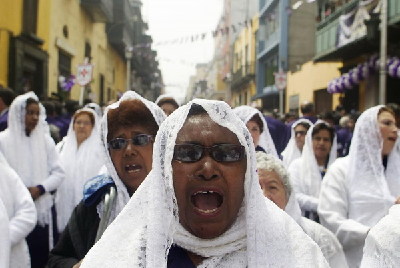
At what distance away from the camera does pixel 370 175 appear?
453 cm

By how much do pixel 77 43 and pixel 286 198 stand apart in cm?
2131

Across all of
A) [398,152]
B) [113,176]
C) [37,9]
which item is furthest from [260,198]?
[37,9]

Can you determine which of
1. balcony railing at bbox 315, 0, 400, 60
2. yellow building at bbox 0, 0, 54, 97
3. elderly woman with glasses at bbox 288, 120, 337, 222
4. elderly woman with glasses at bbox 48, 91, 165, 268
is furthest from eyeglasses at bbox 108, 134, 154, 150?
balcony railing at bbox 315, 0, 400, 60

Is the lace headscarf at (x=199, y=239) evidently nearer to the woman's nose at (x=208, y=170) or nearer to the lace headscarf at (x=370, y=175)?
the woman's nose at (x=208, y=170)

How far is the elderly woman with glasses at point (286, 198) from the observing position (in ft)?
11.2

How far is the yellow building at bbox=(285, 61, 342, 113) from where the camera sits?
2512 cm

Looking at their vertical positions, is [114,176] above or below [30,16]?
below

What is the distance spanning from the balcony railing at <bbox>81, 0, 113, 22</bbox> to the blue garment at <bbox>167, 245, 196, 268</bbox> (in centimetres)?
2319

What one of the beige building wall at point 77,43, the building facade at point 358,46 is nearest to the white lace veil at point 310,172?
the building facade at point 358,46

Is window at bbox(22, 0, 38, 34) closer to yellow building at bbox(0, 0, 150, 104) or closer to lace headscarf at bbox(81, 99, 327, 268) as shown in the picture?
yellow building at bbox(0, 0, 150, 104)

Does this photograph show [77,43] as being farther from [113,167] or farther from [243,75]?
[243,75]

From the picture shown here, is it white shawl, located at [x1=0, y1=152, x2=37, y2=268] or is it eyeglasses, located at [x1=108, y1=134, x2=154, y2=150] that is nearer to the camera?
eyeglasses, located at [x1=108, y1=134, x2=154, y2=150]

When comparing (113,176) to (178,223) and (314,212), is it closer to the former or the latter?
(178,223)

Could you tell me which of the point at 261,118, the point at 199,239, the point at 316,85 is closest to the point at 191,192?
the point at 199,239
